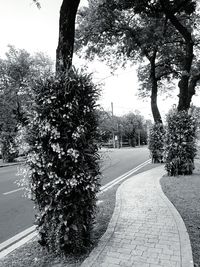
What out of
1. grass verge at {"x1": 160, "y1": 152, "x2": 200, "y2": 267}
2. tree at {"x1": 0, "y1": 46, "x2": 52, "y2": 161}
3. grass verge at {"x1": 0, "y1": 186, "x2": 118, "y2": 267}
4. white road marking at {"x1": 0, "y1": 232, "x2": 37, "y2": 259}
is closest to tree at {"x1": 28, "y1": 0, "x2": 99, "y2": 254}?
grass verge at {"x1": 0, "y1": 186, "x2": 118, "y2": 267}

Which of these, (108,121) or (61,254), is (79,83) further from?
(61,254)

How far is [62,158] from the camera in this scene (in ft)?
12.5

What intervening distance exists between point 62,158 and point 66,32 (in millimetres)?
2495

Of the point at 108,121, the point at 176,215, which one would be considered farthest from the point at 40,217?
the point at 176,215

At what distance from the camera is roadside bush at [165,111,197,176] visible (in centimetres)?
1157

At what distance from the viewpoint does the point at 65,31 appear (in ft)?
15.4

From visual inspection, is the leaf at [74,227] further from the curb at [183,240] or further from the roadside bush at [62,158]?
the curb at [183,240]

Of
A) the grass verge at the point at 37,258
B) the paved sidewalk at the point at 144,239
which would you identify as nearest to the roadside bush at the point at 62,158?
the grass verge at the point at 37,258

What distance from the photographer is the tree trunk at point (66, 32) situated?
4.51m

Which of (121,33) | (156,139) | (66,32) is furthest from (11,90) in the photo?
(66,32)

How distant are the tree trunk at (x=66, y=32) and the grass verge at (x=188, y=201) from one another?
3879mm

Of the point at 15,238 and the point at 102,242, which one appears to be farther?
the point at 15,238

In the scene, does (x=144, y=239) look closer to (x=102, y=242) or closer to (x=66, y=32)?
(x=102, y=242)

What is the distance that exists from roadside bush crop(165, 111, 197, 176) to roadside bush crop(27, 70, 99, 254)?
854cm
